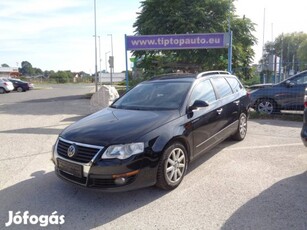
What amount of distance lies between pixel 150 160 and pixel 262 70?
17.3 meters

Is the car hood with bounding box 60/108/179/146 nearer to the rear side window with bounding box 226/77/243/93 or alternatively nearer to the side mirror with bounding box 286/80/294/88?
the rear side window with bounding box 226/77/243/93

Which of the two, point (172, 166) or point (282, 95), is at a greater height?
point (282, 95)

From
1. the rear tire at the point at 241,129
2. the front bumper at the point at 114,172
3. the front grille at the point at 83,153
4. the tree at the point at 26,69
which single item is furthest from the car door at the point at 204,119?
the tree at the point at 26,69

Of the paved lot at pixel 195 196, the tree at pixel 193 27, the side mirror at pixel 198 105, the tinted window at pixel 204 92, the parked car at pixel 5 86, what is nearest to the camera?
the paved lot at pixel 195 196

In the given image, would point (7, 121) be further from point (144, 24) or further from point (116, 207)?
point (144, 24)

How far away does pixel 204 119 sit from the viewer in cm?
460

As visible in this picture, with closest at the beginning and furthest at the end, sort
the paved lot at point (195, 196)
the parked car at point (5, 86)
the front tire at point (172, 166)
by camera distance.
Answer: the paved lot at point (195, 196) → the front tire at point (172, 166) → the parked car at point (5, 86)

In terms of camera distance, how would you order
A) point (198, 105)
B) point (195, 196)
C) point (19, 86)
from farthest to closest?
point (19, 86) < point (198, 105) < point (195, 196)

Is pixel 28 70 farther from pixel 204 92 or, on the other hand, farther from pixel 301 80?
pixel 204 92

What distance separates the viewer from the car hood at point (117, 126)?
11.6ft

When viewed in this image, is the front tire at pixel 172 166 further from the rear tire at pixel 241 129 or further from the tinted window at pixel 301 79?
the tinted window at pixel 301 79

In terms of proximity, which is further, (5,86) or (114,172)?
(5,86)

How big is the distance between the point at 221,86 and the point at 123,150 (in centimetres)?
299

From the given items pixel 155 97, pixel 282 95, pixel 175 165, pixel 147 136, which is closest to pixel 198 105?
pixel 155 97
